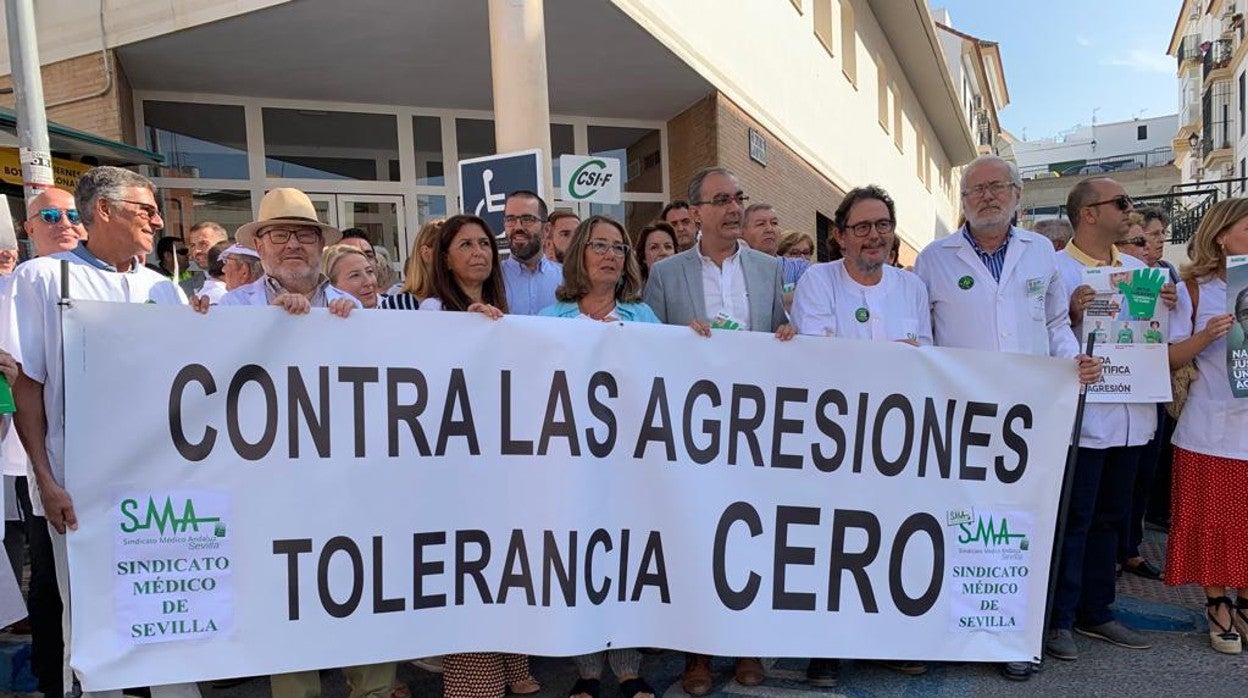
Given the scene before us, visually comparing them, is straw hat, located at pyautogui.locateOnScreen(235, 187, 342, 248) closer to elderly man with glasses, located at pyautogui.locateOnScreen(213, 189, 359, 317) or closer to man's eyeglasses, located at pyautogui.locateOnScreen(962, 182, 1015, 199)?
elderly man with glasses, located at pyautogui.locateOnScreen(213, 189, 359, 317)

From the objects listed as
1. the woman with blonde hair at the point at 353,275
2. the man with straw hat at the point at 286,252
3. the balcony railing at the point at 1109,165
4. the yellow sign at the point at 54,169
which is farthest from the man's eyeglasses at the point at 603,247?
the balcony railing at the point at 1109,165

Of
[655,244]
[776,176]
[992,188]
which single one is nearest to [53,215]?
[655,244]

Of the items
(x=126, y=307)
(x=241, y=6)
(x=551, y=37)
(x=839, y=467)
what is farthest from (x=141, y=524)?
(x=551, y=37)

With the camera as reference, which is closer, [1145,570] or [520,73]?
[1145,570]

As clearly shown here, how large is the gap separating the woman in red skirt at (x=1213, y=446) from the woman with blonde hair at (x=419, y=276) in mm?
3315

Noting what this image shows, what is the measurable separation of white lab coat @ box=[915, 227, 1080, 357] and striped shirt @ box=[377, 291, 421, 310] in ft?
7.47

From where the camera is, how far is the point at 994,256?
362 cm

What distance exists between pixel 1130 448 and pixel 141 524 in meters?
3.98

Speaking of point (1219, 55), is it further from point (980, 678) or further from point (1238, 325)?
point (980, 678)

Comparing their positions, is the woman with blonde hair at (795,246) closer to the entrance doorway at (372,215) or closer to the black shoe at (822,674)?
the black shoe at (822,674)

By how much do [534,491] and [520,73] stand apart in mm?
4439

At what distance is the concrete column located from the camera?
21.1 ft

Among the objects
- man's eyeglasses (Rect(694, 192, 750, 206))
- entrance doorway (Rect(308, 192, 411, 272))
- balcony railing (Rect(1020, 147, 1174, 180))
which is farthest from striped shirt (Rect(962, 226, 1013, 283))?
balcony railing (Rect(1020, 147, 1174, 180))

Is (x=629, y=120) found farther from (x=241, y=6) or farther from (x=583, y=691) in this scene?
(x=583, y=691)
